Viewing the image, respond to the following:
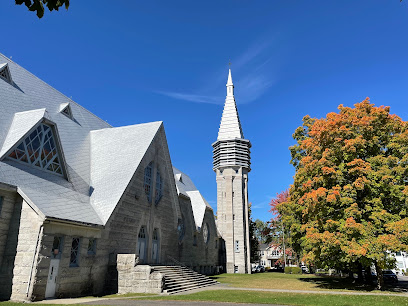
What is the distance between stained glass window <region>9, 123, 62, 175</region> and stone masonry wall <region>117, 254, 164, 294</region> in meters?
6.92

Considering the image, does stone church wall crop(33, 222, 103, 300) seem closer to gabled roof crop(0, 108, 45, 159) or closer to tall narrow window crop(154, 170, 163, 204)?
gabled roof crop(0, 108, 45, 159)

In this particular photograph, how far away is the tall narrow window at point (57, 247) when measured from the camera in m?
14.8

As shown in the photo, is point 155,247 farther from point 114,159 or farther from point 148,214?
point 114,159

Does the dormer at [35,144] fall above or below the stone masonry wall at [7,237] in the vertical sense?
above

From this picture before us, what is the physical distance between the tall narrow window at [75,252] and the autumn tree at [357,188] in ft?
49.2

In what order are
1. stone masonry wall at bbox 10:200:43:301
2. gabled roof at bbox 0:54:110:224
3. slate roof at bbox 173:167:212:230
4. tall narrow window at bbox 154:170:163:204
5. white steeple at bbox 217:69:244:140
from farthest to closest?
1. white steeple at bbox 217:69:244:140
2. slate roof at bbox 173:167:212:230
3. tall narrow window at bbox 154:170:163:204
4. gabled roof at bbox 0:54:110:224
5. stone masonry wall at bbox 10:200:43:301

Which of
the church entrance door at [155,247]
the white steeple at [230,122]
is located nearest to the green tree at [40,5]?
the church entrance door at [155,247]

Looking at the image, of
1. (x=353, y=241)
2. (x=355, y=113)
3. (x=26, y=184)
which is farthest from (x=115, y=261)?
(x=355, y=113)

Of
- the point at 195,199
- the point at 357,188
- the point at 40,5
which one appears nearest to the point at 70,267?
the point at 40,5

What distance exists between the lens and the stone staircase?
18.9 meters

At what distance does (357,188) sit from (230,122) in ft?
119

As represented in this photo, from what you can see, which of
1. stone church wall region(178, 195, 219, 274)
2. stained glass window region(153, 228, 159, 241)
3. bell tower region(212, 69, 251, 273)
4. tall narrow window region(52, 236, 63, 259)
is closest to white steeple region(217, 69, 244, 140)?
bell tower region(212, 69, 251, 273)

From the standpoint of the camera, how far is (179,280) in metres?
20.7

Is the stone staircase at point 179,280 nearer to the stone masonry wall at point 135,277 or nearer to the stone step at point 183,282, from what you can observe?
the stone step at point 183,282
